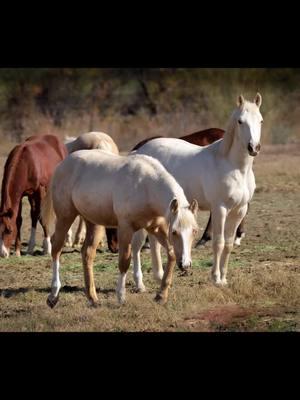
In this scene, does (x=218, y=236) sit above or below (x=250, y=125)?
below

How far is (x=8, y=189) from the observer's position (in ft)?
34.9

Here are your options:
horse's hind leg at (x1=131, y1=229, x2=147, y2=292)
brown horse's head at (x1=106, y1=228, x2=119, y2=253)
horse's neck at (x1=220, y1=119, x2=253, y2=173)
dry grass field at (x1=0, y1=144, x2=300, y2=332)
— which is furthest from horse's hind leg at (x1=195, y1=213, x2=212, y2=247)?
horse's neck at (x1=220, y1=119, x2=253, y2=173)

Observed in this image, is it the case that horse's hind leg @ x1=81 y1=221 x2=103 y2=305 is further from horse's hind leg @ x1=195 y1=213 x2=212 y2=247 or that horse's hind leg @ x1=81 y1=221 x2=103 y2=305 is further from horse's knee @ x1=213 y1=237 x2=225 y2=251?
horse's hind leg @ x1=195 y1=213 x2=212 y2=247

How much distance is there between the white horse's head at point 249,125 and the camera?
855cm

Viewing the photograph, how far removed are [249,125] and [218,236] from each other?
1054 millimetres

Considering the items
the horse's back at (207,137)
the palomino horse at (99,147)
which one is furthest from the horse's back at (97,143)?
the horse's back at (207,137)

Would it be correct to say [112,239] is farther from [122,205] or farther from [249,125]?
[122,205]

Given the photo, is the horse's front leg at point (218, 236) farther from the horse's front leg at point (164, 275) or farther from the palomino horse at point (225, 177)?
the horse's front leg at point (164, 275)

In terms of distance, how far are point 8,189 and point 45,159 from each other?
89 cm

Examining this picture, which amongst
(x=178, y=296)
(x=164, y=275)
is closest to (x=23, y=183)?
(x=178, y=296)

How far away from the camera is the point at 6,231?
34.0 ft

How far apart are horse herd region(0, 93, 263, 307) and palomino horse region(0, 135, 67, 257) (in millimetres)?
16

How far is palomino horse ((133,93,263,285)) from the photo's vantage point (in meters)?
8.66
